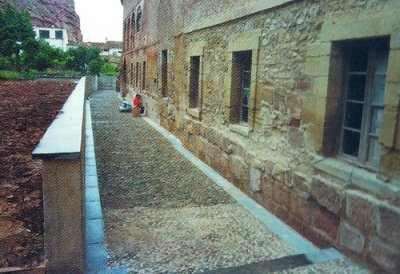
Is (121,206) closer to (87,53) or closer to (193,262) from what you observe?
(193,262)

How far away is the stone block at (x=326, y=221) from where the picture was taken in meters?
3.98

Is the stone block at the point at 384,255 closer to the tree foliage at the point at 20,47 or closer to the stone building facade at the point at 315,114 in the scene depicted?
the stone building facade at the point at 315,114

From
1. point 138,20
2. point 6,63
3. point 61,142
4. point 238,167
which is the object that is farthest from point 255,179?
point 6,63

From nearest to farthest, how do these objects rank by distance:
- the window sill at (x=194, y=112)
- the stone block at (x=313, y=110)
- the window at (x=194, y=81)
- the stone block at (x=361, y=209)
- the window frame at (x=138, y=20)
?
the stone block at (x=361, y=209), the stone block at (x=313, y=110), the window sill at (x=194, y=112), the window at (x=194, y=81), the window frame at (x=138, y=20)

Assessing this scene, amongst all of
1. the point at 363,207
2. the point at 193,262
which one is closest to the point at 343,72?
the point at 363,207

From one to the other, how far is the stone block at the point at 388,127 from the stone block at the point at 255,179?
2.33 metres

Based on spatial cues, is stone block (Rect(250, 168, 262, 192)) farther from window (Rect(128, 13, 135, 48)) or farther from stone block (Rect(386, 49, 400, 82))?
window (Rect(128, 13, 135, 48))

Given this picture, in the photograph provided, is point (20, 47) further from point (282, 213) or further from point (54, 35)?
point (54, 35)

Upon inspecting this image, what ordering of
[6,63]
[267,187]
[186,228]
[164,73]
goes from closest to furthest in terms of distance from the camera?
[186,228] → [267,187] → [164,73] → [6,63]

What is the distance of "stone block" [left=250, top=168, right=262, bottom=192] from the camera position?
18.1 feet

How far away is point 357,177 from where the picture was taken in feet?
12.0

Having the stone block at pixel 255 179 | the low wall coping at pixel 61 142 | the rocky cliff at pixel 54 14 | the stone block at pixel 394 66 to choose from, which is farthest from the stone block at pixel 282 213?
the rocky cliff at pixel 54 14

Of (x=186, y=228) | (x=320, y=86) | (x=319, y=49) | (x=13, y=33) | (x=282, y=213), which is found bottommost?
(x=186, y=228)

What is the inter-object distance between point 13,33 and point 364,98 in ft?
91.4
